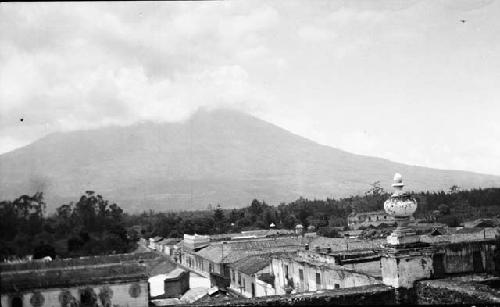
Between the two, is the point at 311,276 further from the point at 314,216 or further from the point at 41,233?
the point at 314,216

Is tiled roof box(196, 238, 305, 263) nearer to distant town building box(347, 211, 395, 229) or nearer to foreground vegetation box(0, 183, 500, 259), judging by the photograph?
foreground vegetation box(0, 183, 500, 259)

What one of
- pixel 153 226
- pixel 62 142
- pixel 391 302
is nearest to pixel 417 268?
pixel 391 302

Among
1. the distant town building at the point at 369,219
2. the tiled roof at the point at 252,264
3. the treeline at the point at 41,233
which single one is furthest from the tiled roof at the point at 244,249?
the distant town building at the point at 369,219

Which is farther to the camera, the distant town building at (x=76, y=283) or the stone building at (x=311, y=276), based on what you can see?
the stone building at (x=311, y=276)

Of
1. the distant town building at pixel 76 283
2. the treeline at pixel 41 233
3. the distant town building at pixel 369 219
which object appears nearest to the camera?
the treeline at pixel 41 233

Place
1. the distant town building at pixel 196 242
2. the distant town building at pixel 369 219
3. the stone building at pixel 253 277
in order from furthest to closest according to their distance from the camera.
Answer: the distant town building at pixel 369 219 → the distant town building at pixel 196 242 → the stone building at pixel 253 277

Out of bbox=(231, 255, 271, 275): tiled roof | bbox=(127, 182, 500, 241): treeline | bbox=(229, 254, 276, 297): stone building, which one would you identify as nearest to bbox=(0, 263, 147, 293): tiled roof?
bbox=(229, 254, 276, 297): stone building

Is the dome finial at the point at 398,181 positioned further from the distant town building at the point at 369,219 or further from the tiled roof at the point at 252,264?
the distant town building at the point at 369,219
